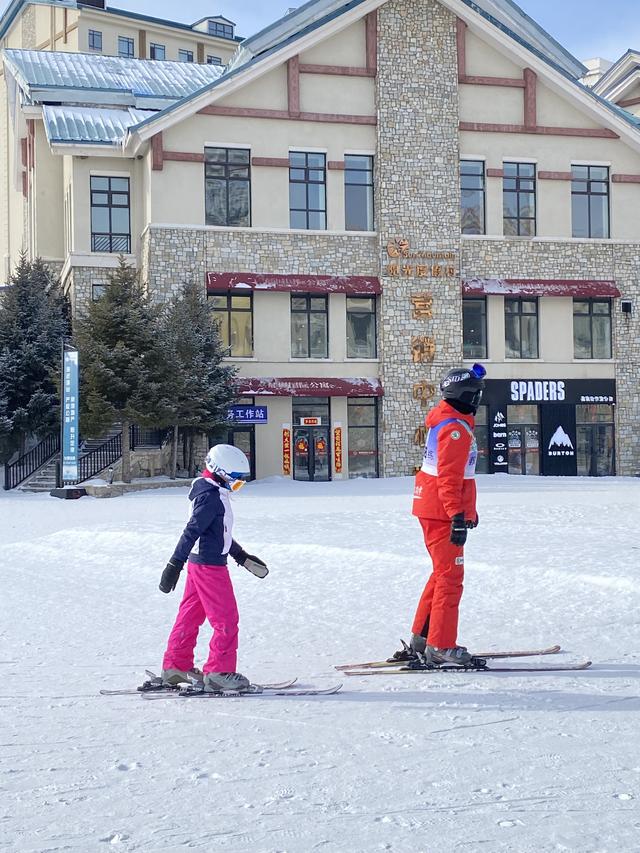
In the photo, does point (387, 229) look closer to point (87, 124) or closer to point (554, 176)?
point (554, 176)

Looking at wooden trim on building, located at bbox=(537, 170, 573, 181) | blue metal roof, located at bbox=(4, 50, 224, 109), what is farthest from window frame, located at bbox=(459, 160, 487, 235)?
blue metal roof, located at bbox=(4, 50, 224, 109)

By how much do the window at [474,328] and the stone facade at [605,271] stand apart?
941 mm

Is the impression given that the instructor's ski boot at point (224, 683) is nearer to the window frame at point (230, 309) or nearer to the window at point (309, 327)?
the window frame at point (230, 309)

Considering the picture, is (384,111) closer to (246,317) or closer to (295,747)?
(246,317)

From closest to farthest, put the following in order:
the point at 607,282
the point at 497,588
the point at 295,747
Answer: the point at 295,747
the point at 497,588
the point at 607,282

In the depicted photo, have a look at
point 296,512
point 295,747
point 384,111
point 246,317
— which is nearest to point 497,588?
point 295,747

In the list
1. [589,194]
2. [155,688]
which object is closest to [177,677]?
[155,688]

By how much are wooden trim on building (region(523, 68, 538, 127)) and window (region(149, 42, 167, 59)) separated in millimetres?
40121

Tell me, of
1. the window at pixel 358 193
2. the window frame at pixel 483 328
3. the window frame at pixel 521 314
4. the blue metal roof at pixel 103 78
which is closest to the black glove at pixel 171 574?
the window at pixel 358 193

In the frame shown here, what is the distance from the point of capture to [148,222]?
112 feet

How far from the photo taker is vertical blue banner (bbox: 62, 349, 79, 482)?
89.7 feet

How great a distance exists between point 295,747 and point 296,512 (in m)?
13.6

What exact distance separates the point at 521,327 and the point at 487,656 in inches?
1143

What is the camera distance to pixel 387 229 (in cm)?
3484
